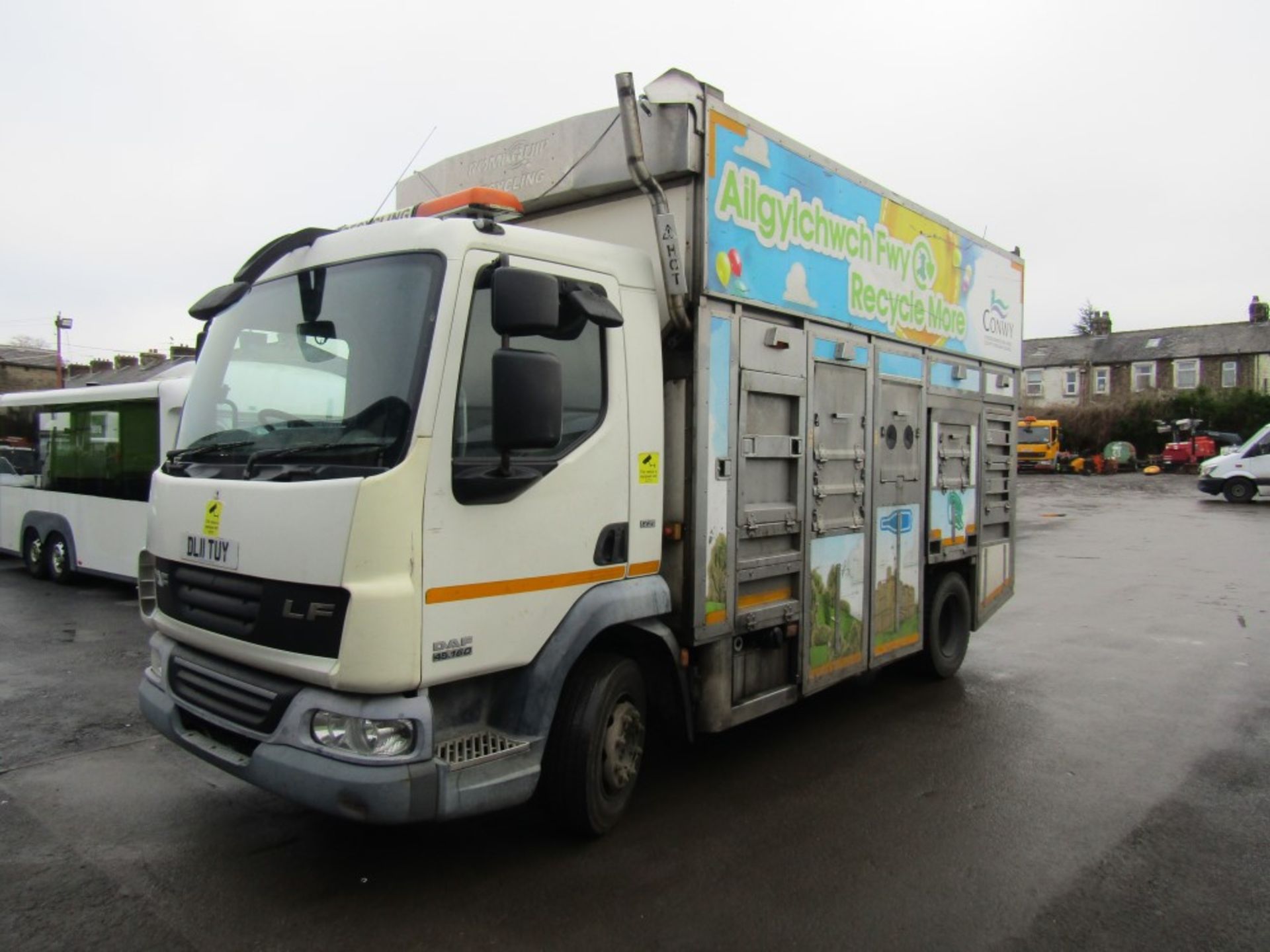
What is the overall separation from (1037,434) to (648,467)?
4339 cm

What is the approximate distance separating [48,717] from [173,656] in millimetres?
2806

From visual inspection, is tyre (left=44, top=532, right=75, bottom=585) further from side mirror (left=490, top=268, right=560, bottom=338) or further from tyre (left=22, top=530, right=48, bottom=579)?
side mirror (left=490, top=268, right=560, bottom=338)

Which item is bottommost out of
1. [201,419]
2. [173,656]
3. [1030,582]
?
[1030,582]

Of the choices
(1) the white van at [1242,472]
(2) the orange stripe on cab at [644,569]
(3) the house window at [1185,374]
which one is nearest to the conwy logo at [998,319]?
(2) the orange stripe on cab at [644,569]

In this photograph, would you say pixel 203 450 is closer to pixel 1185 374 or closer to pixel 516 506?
pixel 516 506

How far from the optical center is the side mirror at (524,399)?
3186mm

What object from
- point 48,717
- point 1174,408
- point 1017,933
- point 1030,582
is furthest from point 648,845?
point 1174,408

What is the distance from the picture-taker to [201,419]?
13.1ft

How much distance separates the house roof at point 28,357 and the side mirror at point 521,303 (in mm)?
64969

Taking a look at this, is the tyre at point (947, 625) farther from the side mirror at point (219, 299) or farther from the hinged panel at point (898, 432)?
the side mirror at point (219, 299)

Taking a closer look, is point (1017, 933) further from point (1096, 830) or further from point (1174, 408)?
point (1174, 408)

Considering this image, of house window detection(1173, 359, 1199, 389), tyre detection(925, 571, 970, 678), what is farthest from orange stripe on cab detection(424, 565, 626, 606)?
house window detection(1173, 359, 1199, 389)

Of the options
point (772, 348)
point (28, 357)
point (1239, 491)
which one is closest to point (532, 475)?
point (772, 348)

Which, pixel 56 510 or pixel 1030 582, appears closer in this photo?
pixel 56 510
